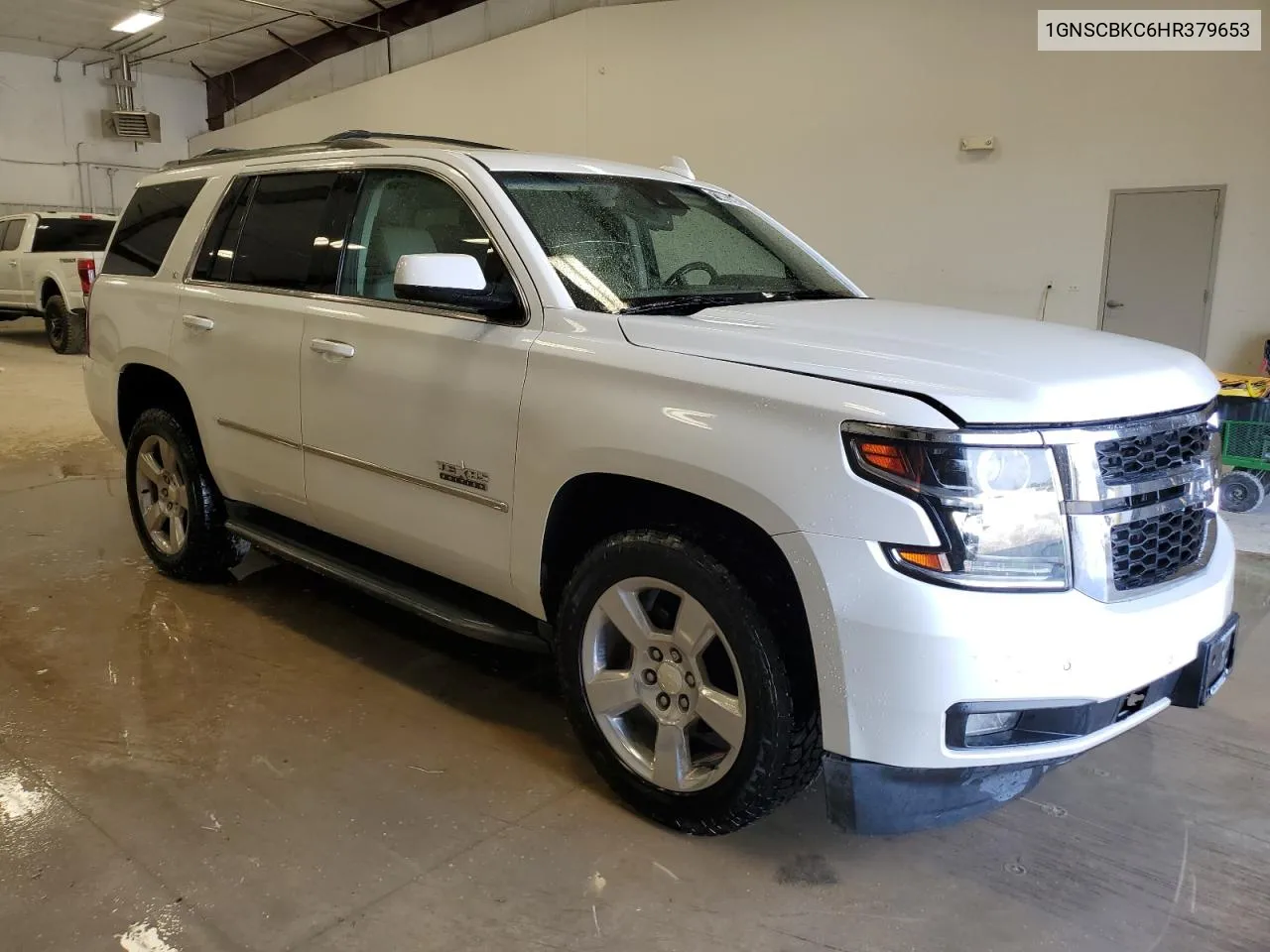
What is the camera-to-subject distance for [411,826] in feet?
8.27

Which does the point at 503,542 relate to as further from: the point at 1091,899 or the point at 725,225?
the point at 1091,899

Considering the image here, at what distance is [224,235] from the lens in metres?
3.83

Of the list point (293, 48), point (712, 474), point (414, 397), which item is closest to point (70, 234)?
point (293, 48)

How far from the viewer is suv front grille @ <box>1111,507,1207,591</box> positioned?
2059 mm

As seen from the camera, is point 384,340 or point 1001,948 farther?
point 384,340

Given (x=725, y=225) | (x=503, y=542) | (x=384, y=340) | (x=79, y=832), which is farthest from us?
(x=725, y=225)

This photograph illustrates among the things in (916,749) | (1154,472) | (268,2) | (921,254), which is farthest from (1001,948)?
(268,2)

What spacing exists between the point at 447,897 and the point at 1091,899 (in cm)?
153

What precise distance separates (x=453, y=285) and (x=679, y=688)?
1.22m

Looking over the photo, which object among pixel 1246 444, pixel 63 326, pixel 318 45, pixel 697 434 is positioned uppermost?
pixel 318 45

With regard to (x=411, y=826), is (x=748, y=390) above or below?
above

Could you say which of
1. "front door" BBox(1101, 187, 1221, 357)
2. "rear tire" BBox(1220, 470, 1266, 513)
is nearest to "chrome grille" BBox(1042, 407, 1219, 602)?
"rear tire" BBox(1220, 470, 1266, 513)

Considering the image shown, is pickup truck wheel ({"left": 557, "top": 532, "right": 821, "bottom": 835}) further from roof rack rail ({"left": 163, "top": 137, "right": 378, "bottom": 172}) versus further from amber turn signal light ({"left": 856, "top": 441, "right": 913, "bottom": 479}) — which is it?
roof rack rail ({"left": 163, "top": 137, "right": 378, "bottom": 172})

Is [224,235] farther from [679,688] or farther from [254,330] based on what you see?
[679,688]
